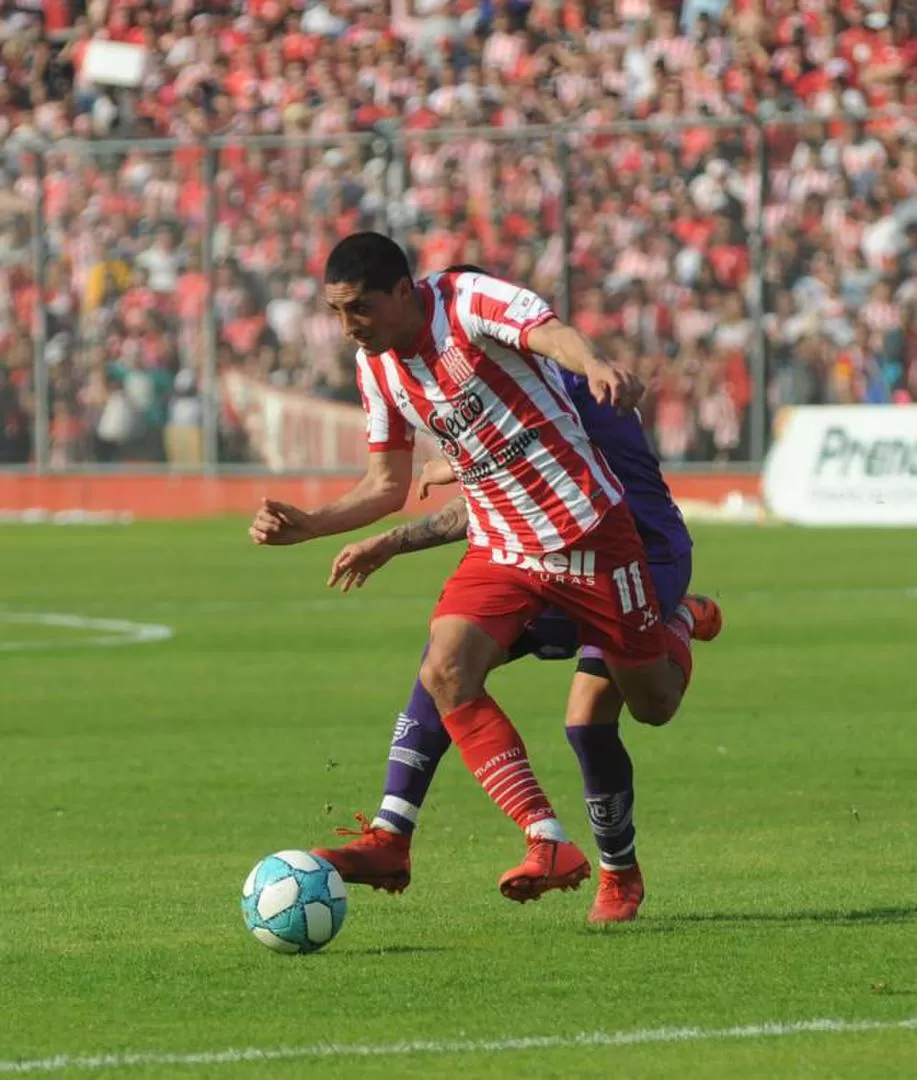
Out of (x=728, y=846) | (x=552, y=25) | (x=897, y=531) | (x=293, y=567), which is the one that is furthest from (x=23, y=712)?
(x=552, y=25)

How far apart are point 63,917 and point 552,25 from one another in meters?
24.9

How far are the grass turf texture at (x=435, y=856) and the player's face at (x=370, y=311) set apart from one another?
1656mm

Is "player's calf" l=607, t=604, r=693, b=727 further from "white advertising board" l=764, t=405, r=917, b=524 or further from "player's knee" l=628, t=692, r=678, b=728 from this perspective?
"white advertising board" l=764, t=405, r=917, b=524

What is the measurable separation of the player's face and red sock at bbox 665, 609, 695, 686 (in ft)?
4.15

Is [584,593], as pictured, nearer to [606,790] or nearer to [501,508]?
[501,508]

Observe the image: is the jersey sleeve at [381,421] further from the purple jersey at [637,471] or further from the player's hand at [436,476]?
the purple jersey at [637,471]

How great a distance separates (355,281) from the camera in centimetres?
704

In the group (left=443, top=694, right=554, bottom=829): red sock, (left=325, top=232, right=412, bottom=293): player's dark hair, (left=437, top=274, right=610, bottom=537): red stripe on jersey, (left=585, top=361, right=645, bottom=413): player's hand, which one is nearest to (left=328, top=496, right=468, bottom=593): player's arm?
(left=437, top=274, right=610, bottom=537): red stripe on jersey

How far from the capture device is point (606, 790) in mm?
7492

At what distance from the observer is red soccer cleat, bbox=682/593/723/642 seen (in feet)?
25.9

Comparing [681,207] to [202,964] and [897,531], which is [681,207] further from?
[202,964]

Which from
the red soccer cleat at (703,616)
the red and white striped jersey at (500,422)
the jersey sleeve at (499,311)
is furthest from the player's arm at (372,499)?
the red soccer cleat at (703,616)

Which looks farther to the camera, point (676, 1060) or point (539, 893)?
point (539, 893)

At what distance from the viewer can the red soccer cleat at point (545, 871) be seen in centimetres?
686
